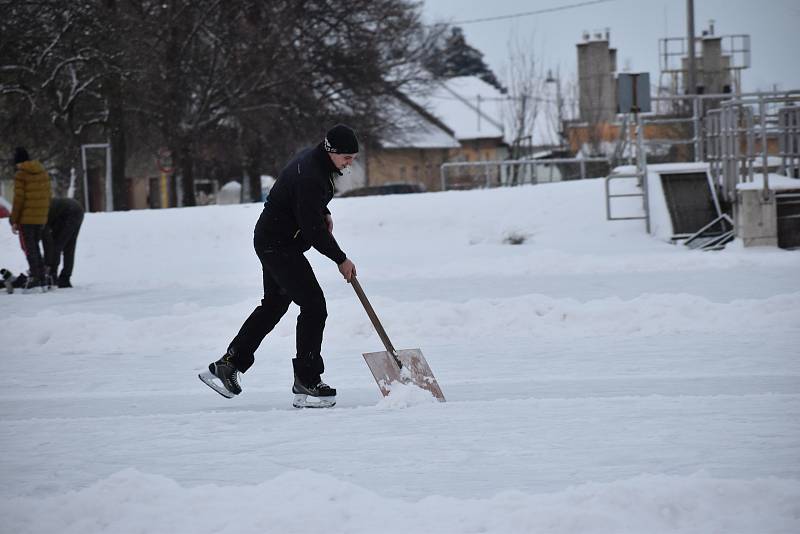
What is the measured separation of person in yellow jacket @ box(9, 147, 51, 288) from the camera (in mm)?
14320

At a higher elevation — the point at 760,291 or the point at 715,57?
the point at 715,57

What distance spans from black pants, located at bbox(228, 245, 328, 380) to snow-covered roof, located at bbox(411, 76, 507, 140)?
58.7m

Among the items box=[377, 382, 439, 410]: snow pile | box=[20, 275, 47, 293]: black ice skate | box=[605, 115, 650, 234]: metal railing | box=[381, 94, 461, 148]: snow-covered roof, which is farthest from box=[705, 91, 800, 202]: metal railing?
box=[381, 94, 461, 148]: snow-covered roof

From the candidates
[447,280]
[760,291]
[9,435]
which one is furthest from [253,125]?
[9,435]

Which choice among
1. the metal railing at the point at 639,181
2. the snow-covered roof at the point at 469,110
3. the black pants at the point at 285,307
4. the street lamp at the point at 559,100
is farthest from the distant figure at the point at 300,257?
the snow-covered roof at the point at 469,110

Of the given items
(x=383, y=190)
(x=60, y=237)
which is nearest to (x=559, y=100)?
(x=383, y=190)

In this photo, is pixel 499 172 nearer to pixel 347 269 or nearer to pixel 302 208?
pixel 347 269

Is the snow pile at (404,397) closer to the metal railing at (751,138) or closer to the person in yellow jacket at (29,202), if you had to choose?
the person in yellow jacket at (29,202)

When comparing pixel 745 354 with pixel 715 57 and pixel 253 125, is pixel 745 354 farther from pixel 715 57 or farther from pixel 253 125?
pixel 715 57

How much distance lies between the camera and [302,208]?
671 cm

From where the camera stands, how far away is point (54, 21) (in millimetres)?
29438

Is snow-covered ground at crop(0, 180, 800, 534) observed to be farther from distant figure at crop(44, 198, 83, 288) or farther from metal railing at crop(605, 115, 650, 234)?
metal railing at crop(605, 115, 650, 234)

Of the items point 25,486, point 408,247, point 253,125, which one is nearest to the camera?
point 25,486

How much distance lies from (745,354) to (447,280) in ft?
22.8
